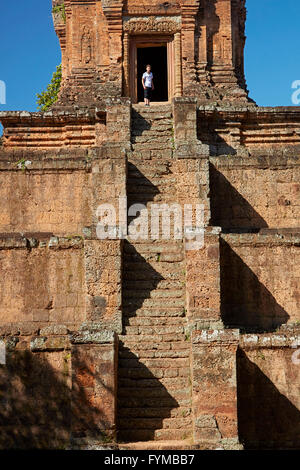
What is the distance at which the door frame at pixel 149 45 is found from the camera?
18.3 m

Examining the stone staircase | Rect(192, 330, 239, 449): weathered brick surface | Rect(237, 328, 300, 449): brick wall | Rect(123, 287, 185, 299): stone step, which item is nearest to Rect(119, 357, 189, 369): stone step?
the stone staircase

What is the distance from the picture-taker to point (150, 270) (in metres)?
12.6

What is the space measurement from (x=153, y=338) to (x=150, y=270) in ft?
4.73

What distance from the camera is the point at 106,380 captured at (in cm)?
1062

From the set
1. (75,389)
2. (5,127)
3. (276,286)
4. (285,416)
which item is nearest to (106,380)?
(75,389)

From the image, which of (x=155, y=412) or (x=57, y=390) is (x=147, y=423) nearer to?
(x=155, y=412)

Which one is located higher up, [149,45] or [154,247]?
[149,45]

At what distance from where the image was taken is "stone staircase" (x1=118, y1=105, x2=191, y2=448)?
35.9 ft

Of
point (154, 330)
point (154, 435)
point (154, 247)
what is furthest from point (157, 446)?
point (154, 247)

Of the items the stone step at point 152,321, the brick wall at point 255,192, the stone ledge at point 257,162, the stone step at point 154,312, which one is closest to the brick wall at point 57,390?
the stone step at point 152,321

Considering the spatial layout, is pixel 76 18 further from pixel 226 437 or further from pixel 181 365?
pixel 226 437

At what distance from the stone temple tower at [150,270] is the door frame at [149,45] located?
275 millimetres

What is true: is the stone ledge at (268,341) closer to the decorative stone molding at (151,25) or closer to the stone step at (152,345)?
the stone step at (152,345)

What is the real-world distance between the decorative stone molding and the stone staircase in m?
5.55
